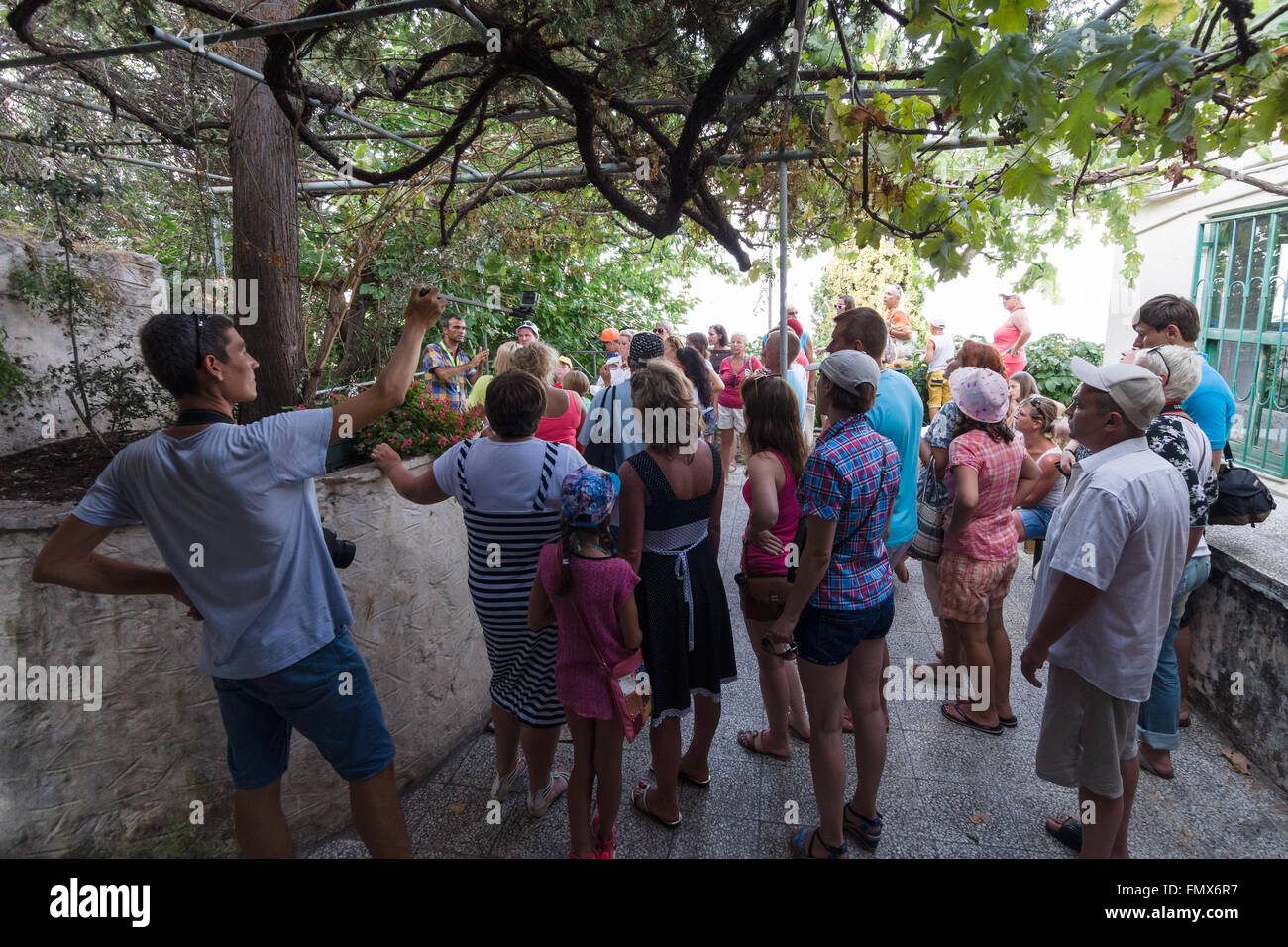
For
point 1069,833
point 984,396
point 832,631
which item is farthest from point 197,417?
point 1069,833

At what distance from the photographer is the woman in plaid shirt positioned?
243cm

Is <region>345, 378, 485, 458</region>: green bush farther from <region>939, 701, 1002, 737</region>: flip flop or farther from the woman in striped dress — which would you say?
<region>939, 701, 1002, 737</region>: flip flop

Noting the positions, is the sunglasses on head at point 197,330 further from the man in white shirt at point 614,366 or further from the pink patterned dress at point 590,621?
the man in white shirt at point 614,366

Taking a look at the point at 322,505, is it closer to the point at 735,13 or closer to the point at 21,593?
the point at 21,593

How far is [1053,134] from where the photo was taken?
215cm

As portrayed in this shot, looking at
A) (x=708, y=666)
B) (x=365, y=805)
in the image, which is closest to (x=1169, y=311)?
(x=708, y=666)

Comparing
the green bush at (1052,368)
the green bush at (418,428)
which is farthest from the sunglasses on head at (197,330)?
the green bush at (1052,368)

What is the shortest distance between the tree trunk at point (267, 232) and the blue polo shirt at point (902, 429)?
2859 mm

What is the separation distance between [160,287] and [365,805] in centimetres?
398

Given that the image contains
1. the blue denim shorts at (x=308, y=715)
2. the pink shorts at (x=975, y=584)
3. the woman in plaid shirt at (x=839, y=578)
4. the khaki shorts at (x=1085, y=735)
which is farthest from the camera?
the pink shorts at (x=975, y=584)

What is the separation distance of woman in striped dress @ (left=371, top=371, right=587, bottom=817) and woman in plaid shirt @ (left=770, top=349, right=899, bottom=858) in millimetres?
934

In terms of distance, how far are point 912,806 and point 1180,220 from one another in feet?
28.9

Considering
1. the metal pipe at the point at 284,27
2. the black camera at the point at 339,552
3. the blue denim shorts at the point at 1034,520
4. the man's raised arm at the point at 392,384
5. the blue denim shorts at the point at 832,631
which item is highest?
the metal pipe at the point at 284,27

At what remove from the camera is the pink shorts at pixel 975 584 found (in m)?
3.44
